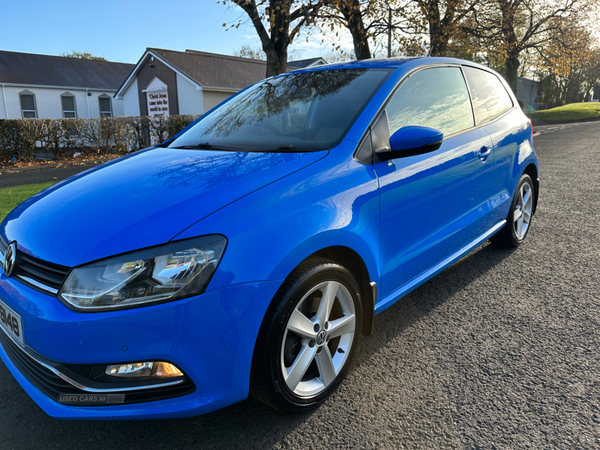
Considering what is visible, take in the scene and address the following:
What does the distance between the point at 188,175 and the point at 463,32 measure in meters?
19.5

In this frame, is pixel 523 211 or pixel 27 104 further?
pixel 27 104

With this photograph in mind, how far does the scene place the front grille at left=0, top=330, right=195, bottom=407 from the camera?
1.79 metres

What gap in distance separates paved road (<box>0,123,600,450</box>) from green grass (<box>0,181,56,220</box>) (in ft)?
15.9

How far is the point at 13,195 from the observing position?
795 cm

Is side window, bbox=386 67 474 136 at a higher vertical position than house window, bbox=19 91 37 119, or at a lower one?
lower

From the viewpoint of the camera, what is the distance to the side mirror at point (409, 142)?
97.0 inches

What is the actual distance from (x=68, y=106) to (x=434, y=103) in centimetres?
3025

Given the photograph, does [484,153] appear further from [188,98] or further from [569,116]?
[569,116]

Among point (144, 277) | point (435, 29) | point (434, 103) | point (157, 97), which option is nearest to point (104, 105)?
point (157, 97)

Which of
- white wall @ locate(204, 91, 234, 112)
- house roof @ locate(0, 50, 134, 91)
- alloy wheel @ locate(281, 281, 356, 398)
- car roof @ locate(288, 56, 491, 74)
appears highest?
house roof @ locate(0, 50, 134, 91)

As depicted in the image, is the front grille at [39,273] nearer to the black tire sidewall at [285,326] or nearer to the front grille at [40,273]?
the front grille at [40,273]

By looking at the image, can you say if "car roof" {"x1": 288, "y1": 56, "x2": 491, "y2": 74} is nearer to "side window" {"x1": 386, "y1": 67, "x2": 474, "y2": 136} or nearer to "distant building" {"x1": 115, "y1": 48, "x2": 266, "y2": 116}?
"side window" {"x1": 386, "y1": 67, "x2": 474, "y2": 136}

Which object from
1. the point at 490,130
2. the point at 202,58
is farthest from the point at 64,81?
the point at 490,130

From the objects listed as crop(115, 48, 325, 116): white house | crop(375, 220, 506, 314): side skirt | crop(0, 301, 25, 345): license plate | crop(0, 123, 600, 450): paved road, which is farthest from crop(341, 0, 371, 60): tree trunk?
crop(0, 301, 25, 345): license plate
